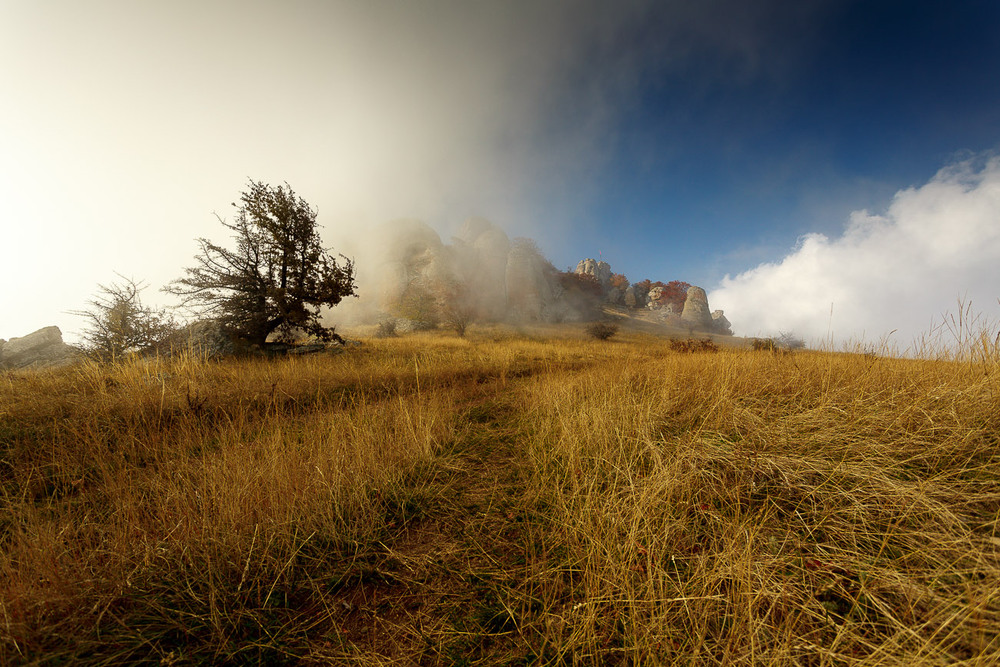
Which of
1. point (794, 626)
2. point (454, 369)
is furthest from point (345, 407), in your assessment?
point (794, 626)

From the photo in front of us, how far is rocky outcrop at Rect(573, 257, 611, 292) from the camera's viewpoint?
51.8 m

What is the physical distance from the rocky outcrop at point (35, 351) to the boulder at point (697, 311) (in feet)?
201

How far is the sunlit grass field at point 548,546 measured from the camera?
4.74ft

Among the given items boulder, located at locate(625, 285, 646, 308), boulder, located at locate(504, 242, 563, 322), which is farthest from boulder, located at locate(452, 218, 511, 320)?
boulder, located at locate(625, 285, 646, 308)

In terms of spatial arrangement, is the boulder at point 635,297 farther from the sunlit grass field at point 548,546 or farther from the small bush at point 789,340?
the sunlit grass field at point 548,546

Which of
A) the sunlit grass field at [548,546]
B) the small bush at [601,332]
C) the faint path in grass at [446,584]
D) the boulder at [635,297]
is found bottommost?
the faint path in grass at [446,584]

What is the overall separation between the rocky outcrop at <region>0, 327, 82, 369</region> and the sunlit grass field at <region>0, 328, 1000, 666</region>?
1764 centimetres

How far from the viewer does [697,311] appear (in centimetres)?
4916

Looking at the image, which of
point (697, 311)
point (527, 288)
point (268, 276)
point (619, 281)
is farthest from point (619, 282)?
point (268, 276)

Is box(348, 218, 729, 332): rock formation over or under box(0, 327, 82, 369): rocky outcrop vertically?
over

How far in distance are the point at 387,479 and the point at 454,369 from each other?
19.8 feet

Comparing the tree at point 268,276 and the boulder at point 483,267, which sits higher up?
the boulder at point 483,267

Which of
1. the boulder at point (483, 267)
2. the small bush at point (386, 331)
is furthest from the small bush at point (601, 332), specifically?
the small bush at point (386, 331)

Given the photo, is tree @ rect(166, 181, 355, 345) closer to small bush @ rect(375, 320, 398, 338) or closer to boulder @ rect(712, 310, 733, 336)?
small bush @ rect(375, 320, 398, 338)
